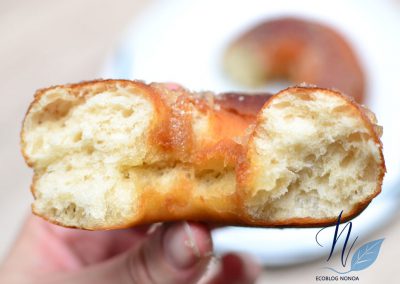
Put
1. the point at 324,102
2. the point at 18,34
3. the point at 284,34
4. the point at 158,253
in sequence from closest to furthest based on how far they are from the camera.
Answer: the point at 324,102 → the point at 158,253 → the point at 284,34 → the point at 18,34

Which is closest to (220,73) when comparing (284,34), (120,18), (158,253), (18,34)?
(284,34)

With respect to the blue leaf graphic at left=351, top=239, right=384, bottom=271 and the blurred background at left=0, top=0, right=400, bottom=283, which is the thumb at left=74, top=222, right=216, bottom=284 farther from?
the blurred background at left=0, top=0, right=400, bottom=283

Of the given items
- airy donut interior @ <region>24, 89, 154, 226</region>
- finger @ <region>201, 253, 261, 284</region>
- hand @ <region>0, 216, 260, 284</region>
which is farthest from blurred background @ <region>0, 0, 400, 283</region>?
airy donut interior @ <region>24, 89, 154, 226</region>

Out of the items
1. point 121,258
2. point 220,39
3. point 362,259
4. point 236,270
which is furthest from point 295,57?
point 121,258

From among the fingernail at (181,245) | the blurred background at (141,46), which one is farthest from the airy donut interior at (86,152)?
A: the blurred background at (141,46)

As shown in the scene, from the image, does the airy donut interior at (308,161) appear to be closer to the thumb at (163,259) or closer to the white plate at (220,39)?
the thumb at (163,259)

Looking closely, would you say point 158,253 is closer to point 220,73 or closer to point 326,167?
point 326,167

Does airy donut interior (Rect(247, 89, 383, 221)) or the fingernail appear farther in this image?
the fingernail
